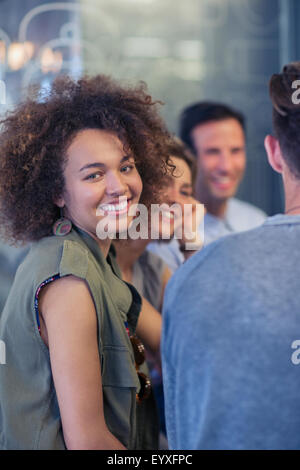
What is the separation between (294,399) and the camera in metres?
0.75

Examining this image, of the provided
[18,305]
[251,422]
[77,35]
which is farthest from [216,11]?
[251,422]

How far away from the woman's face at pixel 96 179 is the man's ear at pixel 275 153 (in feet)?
1.01

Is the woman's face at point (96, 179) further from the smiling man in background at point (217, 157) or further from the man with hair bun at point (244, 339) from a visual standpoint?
the smiling man in background at point (217, 157)

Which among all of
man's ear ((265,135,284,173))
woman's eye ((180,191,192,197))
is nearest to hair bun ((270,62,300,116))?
man's ear ((265,135,284,173))

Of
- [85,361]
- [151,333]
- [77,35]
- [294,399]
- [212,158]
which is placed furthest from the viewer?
[77,35]

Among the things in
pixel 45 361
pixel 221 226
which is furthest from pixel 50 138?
pixel 221 226

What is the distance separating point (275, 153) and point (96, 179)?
37cm

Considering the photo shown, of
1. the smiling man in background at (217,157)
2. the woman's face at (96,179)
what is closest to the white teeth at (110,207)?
the woman's face at (96,179)

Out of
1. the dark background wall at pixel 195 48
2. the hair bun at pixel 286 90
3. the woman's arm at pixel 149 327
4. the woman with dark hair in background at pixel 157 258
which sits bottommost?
the woman's arm at pixel 149 327

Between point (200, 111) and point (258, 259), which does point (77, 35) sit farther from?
point (258, 259)

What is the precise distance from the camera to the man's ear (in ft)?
3.03

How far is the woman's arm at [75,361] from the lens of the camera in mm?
903

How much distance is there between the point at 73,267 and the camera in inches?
37.3

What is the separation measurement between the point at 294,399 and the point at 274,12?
2826 millimetres
